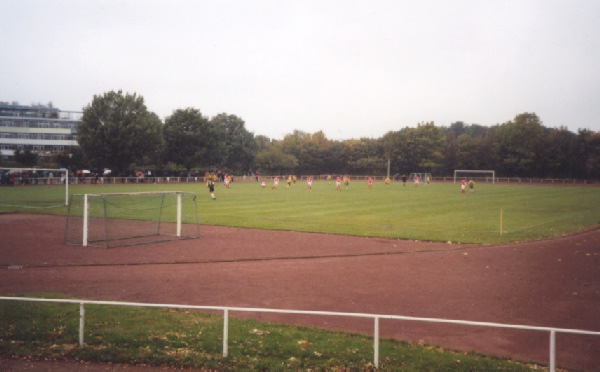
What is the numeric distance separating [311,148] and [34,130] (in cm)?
6585

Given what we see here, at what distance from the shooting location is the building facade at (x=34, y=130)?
113m

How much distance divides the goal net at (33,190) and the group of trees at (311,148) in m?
10.3

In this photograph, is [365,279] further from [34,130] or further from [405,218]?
[34,130]

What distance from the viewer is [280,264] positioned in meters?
16.0

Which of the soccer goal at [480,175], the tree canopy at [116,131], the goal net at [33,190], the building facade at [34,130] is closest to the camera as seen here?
the goal net at [33,190]

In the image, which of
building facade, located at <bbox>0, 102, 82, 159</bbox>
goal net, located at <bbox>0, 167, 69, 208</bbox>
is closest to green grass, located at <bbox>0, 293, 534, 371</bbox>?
goal net, located at <bbox>0, 167, 69, 208</bbox>

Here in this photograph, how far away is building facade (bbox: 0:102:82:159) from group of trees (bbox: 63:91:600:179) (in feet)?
121

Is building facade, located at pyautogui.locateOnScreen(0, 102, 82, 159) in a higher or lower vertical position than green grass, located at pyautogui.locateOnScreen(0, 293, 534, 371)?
higher

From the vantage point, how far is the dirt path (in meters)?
9.88

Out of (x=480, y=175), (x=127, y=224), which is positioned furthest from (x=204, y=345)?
(x=480, y=175)

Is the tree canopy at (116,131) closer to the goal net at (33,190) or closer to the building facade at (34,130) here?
the goal net at (33,190)

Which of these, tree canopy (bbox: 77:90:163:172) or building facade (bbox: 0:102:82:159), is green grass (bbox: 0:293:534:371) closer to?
tree canopy (bbox: 77:90:163:172)

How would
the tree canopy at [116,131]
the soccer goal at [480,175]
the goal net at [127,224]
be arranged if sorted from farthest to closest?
the soccer goal at [480,175]
the tree canopy at [116,131]
the goal net at [127,224]

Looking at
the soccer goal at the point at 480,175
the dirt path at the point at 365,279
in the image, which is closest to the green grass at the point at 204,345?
the dirt path at the point at 365,279
